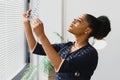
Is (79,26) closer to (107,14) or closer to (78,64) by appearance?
(78,64)

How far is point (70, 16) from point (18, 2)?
66cm

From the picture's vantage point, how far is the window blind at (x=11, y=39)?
226 centimetres

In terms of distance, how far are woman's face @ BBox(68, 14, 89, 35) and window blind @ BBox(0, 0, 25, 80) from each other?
2.48ft

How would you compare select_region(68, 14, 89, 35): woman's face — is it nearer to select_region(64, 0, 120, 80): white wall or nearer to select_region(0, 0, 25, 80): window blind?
select_region(0, 0, 25, 80): window blind

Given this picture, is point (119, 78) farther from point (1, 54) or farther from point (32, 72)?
point (1, 54)

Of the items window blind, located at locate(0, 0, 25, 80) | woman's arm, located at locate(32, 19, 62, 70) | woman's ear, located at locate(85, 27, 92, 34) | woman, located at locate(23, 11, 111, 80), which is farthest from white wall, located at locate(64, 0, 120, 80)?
woman's arm, located at locate(32, 19, 62, 70)

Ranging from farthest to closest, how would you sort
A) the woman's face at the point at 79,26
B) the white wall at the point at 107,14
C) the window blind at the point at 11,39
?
the white wall at the point at 107,14 < the window blind at the point at 11,39 < the woman's face at the point at 79,26

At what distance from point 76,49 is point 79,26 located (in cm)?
14

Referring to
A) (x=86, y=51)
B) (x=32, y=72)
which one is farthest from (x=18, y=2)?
(x=86, y=51)

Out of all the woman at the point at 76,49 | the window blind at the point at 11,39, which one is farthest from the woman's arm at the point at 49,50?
the window blind at the point at 11,39

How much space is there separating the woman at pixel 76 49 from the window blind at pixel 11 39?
58cm

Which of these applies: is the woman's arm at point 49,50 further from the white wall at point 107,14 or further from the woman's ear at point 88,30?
the white wall at point 107,14

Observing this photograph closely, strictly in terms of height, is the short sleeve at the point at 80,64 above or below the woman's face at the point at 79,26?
below

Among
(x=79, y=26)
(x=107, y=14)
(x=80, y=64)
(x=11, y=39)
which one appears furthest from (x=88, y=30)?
(x=107, y=14)
